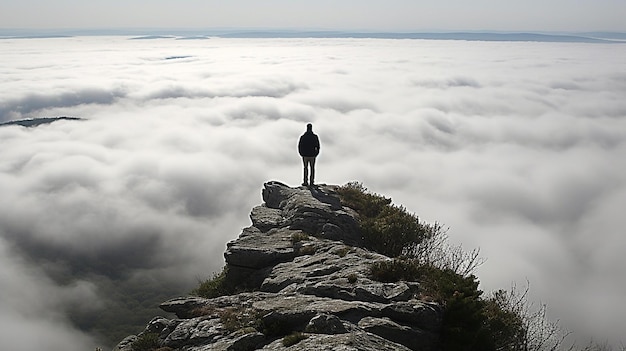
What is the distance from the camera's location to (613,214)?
468ft

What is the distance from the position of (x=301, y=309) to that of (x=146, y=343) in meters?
4.52

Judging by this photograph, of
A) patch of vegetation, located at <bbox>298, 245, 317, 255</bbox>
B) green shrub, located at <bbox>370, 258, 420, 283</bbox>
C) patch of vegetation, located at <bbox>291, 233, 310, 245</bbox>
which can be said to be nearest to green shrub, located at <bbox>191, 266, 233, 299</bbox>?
patch of vegetation, located at <bbox>291, 233, 310, 245</bbox>

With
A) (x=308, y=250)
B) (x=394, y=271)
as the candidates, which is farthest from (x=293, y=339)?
(x=308, y=250)

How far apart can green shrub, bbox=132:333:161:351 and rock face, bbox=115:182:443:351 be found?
0.42ft

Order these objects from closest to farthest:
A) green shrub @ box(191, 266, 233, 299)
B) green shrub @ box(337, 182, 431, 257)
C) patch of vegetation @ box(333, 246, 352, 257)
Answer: patch of vegetation @ box(333, 246, 352, 257)
green shrub @ box(191, 266, 233, 299)
green shrub @ box(337, 182, 431, 257)

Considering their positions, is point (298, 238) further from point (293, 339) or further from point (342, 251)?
point (293, 339)

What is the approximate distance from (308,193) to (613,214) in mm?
150143

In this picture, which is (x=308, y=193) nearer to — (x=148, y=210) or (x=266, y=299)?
(x=266, y=299)

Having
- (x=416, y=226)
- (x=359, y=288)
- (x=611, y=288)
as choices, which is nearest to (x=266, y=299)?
(x=359, y=288)

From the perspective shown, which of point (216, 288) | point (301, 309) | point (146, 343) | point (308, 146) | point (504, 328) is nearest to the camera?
point (301, 309)

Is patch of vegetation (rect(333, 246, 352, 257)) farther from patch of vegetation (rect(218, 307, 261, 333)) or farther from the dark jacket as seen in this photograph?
the dark jacket

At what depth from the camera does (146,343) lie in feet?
42.0

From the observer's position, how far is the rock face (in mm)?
10891

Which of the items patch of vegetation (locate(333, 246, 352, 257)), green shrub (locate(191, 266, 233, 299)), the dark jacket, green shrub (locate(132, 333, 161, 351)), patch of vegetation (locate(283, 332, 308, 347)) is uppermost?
the dark jacket
